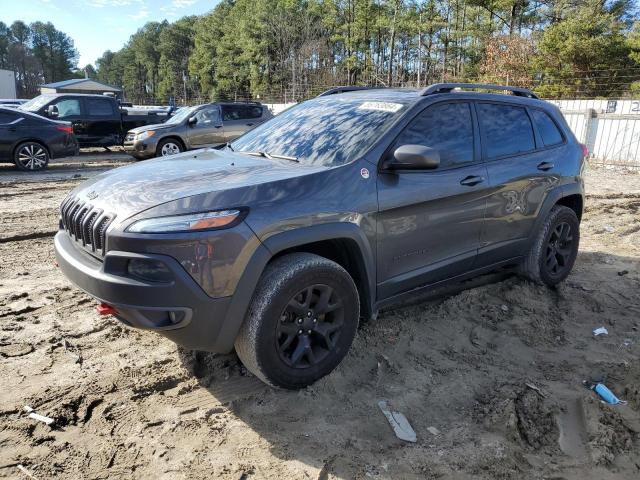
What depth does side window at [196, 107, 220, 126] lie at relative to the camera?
45.4 feet

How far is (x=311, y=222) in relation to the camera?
2895 mm

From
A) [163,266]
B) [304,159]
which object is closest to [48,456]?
[163,266]

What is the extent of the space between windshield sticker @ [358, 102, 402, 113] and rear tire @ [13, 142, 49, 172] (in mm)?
10961

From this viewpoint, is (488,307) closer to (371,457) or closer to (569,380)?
(569,380)

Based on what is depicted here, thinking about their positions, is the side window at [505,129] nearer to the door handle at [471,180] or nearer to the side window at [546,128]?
the side window at [546,128]

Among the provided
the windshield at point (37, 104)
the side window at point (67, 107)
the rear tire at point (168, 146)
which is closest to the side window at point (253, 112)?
the rear tire at point (168, 146)

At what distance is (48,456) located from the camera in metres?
2.49

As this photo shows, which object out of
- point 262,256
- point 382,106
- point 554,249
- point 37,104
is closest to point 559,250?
point 554,249

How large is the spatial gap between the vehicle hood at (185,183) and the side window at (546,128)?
255 centimetres

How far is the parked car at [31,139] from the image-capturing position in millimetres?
11641

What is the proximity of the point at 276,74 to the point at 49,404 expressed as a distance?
5227 centimetres

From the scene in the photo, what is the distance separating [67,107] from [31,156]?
3600 mm

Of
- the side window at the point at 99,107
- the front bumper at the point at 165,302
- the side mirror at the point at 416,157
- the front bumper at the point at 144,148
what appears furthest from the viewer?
the side window at the point at 99,107

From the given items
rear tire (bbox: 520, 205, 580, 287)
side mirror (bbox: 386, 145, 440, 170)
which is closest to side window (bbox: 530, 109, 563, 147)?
rear tire (bbox: 520, 205, 580, 287)
